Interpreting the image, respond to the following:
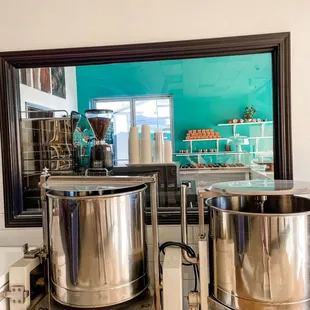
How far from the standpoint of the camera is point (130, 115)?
121 inches

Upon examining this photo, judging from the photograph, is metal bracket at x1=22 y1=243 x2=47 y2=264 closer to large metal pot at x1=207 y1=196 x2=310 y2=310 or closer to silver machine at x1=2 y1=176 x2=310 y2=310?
silver machine at x1=2 y1=176 x2=310 y2=310

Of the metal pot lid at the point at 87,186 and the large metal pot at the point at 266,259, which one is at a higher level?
the metal pot lid at the point at 87,186

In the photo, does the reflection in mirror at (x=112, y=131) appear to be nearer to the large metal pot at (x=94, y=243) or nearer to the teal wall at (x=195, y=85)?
the teal wall at (x=195, y=85)

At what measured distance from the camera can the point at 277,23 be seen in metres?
1.42

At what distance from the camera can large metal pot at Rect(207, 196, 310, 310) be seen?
3.09 feet

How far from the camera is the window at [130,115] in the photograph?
1869 mm

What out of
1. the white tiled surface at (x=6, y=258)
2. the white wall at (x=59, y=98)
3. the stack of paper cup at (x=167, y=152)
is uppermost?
the white wall at (x=59, y=98)

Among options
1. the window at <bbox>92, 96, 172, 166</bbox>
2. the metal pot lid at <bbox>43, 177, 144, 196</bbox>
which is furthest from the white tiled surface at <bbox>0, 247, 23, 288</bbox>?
the window at <bbox>92, 96, 172, 166</bbox>

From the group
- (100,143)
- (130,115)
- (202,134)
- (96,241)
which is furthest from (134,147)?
(202,134)

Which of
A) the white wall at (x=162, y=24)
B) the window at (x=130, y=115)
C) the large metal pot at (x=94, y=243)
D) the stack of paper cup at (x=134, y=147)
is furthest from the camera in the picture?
the window at (x=130, y=115)

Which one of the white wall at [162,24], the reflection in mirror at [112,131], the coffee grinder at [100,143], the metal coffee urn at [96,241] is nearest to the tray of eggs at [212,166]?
the reflection in mirror at [112,131]

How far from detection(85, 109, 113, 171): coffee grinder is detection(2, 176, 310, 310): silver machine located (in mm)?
349

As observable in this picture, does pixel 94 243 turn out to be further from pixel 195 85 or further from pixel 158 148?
pixel 195 85

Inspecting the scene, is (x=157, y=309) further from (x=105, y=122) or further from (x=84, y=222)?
(x=105, y=122)
